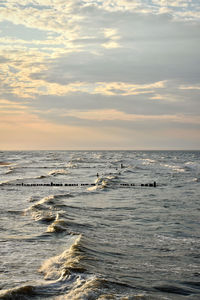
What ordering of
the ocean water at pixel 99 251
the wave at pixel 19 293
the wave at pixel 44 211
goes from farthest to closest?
the wave at pixel 44 211 → the ocean water at pixel 99 251 → the wave at pixel 19 293

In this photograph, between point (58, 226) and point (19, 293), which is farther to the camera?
point (58, 226)

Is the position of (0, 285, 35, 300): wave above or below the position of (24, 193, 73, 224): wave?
above

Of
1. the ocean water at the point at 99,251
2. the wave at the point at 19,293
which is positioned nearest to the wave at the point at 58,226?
the ocean water at the point at 99,251

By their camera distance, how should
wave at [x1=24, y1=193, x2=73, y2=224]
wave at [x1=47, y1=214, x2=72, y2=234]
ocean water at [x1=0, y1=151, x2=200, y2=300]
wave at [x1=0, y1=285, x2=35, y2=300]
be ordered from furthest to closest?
1. wave at [x1=24, y1=193, x2=73, y2=224]
2. wave at [x1=47, y1=214, x2=72, y2=234]
3. ocean water at [x1=0, y1=151, x2=200, y2=300]
4. wave at [x1=0, y1=285, x2=35, y2=300]

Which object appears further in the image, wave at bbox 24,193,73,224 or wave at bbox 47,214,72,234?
wave at bbox 24,193,73,224

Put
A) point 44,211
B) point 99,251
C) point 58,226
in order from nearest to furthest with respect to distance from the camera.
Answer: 1. point 99,251
2. point 58,226
3. point 44,211

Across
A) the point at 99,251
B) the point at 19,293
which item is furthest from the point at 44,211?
the point at 19,293

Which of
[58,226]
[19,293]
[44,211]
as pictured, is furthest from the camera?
[44,211]

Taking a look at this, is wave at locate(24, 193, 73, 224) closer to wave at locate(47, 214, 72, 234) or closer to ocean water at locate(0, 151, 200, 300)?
ocean water at locate(0, 151, 200, 300)

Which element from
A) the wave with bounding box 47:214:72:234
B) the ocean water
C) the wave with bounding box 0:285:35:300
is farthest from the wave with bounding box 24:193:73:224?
the wave with bounding box 0:285:35:300

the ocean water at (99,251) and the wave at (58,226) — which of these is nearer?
A: the ocean water at (99,251)

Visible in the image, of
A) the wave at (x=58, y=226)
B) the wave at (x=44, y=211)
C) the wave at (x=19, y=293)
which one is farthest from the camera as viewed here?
the wave at (x=44, y=211)

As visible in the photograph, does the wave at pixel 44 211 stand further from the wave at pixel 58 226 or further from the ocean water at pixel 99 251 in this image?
the wave at pixel 58 226

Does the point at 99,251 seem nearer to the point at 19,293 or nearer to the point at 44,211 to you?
the point at 19,293
